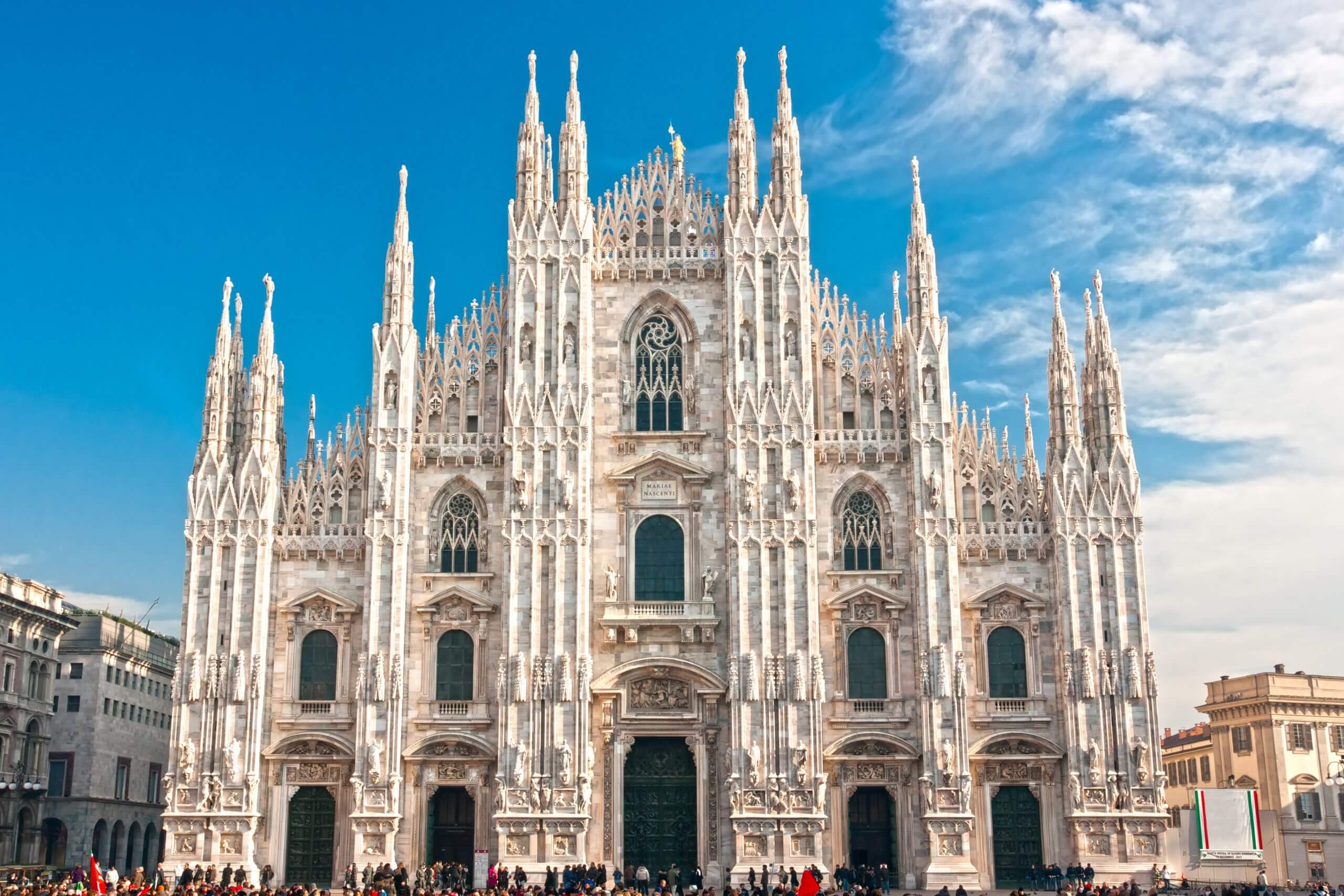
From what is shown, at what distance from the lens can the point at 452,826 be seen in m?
46.9

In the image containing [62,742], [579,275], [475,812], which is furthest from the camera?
[62,742]

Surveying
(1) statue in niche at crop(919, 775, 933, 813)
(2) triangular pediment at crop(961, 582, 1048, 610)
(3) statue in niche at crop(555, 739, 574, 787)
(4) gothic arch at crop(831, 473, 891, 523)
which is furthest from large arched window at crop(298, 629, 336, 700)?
(2) triangular pediment at crop(961, 582, 1048, 610)

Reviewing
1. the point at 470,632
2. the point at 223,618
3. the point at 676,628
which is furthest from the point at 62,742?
the point at 676,628

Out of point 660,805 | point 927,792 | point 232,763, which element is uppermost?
point 232,763

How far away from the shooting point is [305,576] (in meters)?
48.4

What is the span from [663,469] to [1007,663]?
12.4 meters

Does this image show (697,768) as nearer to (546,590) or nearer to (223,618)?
(546,590)

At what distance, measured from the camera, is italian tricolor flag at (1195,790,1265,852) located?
45.4 metres

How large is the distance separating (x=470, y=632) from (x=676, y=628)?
21.2ft

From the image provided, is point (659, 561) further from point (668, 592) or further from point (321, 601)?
point (321, 601)

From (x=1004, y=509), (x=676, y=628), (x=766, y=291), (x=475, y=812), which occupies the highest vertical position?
(x=766, y=291)

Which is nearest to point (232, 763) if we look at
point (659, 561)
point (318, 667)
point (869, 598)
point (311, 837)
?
point (311, 837)

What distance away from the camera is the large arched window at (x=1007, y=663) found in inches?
1864

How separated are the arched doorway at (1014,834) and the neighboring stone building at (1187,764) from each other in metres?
29.3
